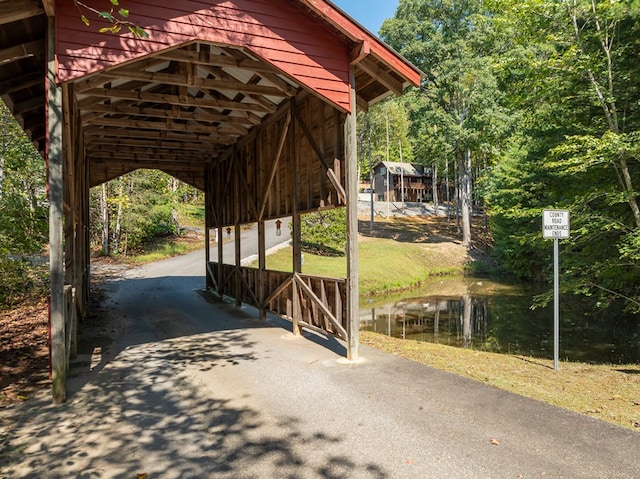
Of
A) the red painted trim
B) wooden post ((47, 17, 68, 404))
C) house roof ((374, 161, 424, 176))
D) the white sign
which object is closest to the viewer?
wooden post ((47, 17, 68, 404))

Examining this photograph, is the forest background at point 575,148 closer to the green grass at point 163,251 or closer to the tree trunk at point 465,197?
the tree trunk at point 465,197

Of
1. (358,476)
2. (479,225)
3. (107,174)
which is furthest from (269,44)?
(479,225)

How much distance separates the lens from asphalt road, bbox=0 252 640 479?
3.71m

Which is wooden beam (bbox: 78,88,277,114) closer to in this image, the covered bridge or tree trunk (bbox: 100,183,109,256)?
the covered bridge

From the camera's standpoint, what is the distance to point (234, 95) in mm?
10430

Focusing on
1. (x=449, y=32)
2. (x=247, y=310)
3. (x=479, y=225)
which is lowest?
(x=247, y=310)

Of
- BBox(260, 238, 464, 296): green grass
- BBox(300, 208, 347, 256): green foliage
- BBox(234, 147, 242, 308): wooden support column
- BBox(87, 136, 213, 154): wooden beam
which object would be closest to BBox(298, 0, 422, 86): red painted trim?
BBox(234, 147, 242, 308): wooden support column

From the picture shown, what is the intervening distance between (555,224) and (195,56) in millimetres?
6625

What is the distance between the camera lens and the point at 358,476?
354 centimetres

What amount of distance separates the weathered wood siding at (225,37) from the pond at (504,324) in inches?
301

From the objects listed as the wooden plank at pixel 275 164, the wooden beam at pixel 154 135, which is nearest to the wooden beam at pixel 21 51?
the wooden plank at pixel 275 164

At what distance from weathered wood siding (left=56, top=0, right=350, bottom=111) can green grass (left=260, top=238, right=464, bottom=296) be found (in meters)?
13.8

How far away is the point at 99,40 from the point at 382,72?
14.4 ft

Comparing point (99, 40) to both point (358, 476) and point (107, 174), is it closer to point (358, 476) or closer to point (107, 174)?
point (358, 476)
